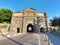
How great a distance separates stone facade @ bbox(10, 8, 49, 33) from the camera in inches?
1956

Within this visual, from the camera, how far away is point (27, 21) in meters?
50.4

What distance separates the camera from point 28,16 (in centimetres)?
5094

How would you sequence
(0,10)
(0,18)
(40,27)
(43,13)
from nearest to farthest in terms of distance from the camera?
(40,27)
(43,13)
(0,18)
(0,10)

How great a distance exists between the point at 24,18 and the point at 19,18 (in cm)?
237

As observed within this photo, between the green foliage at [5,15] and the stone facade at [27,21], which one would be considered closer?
the stone facade at [27,21]

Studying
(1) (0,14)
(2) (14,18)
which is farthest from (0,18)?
(2) (14,18)

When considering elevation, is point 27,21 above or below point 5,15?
below

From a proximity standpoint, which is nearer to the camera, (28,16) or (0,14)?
(28,16)

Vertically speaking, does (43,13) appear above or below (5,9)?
below

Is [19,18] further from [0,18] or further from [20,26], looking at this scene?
[0,18]

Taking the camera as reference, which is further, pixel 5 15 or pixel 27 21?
pixel 5 15

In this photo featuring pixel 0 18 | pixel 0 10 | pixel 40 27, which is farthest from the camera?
pixel 0 10

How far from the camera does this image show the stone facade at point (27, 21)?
49.7 m

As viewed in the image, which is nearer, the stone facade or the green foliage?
the stone facade
